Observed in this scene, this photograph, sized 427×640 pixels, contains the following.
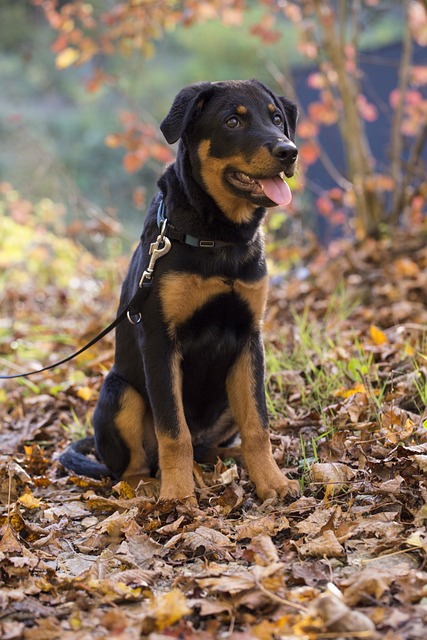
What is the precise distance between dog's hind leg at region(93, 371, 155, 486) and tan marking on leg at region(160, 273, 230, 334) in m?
0.55

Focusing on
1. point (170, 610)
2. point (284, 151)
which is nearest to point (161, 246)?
point (284, 151)

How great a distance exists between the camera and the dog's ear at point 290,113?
12.5ft

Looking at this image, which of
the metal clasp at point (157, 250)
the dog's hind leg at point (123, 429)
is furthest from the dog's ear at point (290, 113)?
the dog's hind leg at point (123, 429)

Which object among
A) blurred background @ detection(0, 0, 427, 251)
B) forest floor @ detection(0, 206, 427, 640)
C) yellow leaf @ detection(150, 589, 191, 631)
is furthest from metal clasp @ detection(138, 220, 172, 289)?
yellow leaf @ detection(150, 589, 191, 631)

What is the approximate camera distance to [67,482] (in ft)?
13.0

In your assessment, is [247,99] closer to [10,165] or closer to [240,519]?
[240,519]

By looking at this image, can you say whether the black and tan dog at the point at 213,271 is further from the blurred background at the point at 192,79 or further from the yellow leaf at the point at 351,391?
the blurred background at the point at 192,79

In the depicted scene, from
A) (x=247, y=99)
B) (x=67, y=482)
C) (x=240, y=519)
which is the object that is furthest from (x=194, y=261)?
(x=67, y=482)

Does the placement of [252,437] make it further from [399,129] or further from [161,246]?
[399,129]

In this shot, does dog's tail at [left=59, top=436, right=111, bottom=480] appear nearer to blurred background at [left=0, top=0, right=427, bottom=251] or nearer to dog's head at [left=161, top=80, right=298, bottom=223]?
dog's head at [left=161, top=80, right=298, bottom=223]

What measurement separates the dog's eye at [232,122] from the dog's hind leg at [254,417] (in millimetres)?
936

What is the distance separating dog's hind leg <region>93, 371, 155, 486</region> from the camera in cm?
378

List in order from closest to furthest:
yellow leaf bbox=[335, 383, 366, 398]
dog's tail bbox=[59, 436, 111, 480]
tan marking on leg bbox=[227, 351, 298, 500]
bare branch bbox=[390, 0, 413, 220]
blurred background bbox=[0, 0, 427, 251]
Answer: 1. tan marking on leg bbox=[227, 351, 298, 500]
2. dog's tail bbox=[59, 436, 111, 480]
3. yellow leaf bbox=[335, 383, 366, 398]
4. blurred background bbox=[0, 0, 427, 251]
5. bare branch bbox=[390, 0, 413, 220]

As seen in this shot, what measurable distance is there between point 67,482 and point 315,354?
1.85 m
